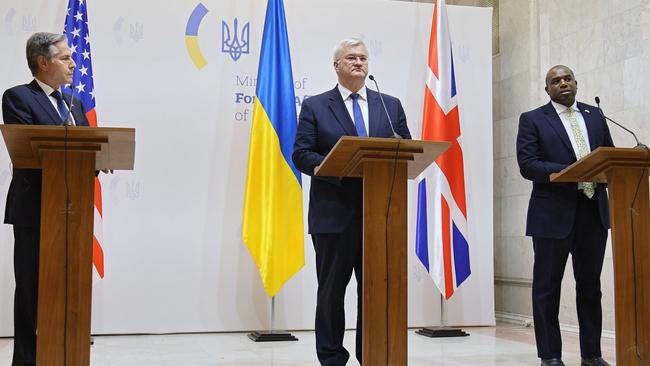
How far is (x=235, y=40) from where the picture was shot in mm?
5883

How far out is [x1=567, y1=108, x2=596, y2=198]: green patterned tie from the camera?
3.73 m

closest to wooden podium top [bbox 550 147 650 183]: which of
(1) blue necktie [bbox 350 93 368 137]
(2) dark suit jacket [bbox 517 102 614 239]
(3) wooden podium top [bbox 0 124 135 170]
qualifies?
(2) dark suit jacket [bbox 517 102 614 239]

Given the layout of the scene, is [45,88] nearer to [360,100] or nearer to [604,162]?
[360,100]

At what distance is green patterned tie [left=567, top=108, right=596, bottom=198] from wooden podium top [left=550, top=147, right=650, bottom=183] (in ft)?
1.33

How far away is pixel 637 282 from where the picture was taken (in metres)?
3.21

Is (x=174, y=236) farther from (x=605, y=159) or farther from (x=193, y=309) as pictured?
(x=605, y=159)

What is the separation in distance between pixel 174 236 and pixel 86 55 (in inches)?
57.9

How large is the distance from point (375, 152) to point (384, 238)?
34 centimetres

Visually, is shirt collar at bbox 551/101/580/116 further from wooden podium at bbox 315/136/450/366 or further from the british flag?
the british flag

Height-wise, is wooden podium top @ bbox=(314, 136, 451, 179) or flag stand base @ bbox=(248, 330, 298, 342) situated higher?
wooden podium top @ bbox=(314, 136, 451, 179)

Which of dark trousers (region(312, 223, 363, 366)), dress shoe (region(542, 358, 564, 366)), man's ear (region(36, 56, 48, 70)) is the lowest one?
dress shoe (region(542, 358, 564, 366))

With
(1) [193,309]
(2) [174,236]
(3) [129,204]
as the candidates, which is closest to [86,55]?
(3) [129,204]

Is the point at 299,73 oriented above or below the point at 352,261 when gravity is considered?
above

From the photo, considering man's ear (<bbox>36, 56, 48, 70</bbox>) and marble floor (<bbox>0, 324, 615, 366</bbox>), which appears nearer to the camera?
man's ear (<bbox>36, 56, 48, 70</bbox>)
